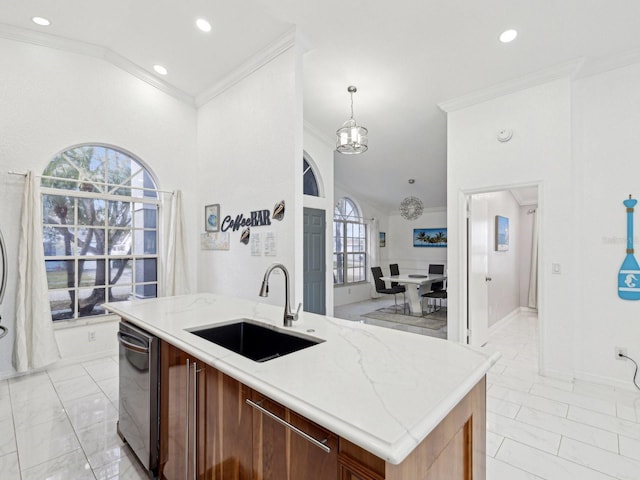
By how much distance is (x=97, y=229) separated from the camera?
13.0 feet

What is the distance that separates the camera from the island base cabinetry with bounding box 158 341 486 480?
0.83m

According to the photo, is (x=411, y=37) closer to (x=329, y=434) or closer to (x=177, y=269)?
(x=329, y=434)

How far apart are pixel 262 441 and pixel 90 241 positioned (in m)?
3.97

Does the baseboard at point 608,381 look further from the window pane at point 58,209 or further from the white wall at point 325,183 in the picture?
the window pane at point 58,209

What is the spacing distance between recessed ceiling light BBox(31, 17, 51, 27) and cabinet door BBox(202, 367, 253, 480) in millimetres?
4254

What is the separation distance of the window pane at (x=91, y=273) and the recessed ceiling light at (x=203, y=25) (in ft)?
9.89

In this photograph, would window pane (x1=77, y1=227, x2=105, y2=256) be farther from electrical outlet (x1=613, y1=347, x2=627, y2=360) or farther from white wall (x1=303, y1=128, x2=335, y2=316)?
electrical outlet (x1=613, y1=347, x2=627, y2=360)

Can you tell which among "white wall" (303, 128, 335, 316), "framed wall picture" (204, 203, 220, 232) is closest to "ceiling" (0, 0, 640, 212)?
"white wall" (303, 128, 335, 316)

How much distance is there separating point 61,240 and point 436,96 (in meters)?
4.79

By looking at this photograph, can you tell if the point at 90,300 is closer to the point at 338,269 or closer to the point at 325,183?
the point at 325,183

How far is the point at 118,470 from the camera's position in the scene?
6.21 feet

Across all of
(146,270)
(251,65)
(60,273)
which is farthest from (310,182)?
(60,273)

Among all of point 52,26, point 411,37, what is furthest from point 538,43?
point 52,26

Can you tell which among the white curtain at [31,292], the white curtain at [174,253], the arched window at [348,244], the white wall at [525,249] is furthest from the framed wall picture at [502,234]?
the white curtain at [31,292]
